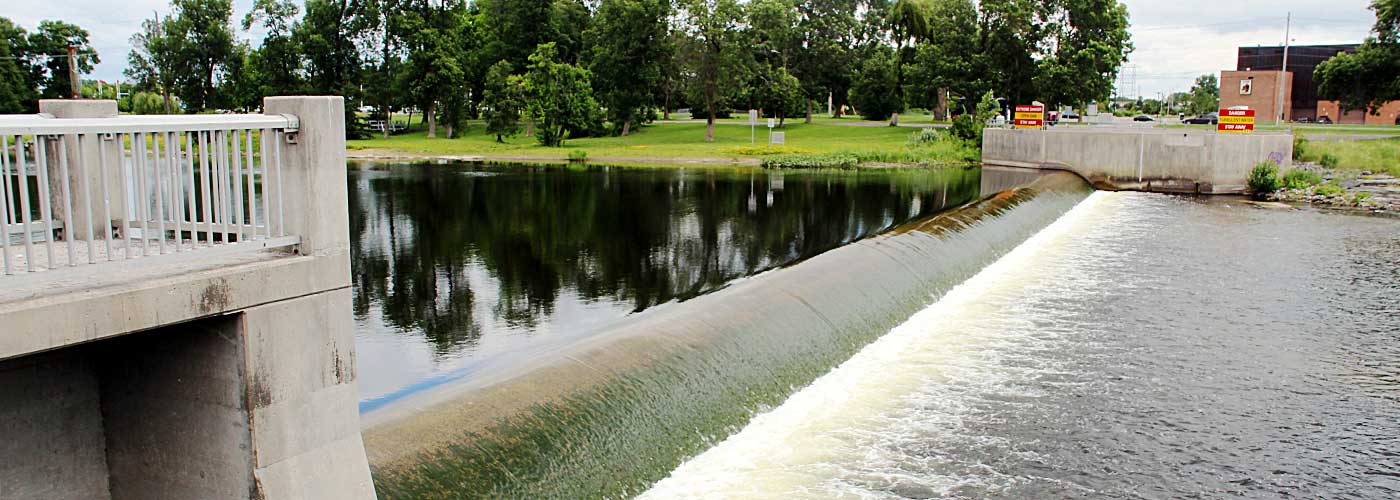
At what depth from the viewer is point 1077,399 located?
999 cm

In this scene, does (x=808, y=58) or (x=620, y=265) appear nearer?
(x=620, y=265)

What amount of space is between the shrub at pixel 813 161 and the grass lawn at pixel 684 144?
103cm

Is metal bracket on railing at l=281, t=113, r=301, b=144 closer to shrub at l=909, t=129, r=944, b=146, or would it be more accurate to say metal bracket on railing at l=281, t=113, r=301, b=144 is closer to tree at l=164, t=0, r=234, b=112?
shrub at l=909, t=129, r=944, b=146

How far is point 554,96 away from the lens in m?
51.8

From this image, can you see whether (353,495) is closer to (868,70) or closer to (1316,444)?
(1316,444)

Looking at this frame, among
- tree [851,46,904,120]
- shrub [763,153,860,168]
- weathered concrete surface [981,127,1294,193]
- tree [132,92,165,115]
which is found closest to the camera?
weathered concrete surface [981,127,1294,193]

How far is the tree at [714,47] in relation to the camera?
161 feet

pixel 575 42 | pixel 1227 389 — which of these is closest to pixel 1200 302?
pixel 1227 389

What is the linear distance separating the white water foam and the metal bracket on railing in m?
3.58

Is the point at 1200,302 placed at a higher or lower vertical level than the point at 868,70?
lower

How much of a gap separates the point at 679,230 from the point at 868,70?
42546 mm

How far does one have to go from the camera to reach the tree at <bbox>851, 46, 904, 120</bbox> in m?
60.1

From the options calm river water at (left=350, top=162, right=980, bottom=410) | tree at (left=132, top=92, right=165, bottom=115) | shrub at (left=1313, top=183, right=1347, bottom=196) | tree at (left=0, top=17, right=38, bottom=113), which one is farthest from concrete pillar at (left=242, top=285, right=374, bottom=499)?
tree at (left=132, top=92, right=165, bottom=115)

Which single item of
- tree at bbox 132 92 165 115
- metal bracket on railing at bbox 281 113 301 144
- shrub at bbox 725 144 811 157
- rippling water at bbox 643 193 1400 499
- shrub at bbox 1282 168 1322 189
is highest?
tree at bbox 132 92 165 115
